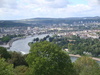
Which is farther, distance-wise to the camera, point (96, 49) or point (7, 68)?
point (96, 49)

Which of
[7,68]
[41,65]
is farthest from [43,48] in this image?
[7,68]

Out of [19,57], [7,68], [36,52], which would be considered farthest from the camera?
[19,57]

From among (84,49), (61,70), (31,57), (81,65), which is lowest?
(84,49)

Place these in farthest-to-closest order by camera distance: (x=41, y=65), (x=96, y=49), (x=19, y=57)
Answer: (x=96, y=49) < (x=19, y=57) < (x=41, y=65)

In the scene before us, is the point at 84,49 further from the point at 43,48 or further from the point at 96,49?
the point at 43,48

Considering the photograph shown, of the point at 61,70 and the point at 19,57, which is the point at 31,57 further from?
the point at 19,57

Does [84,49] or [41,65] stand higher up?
[41,65]
